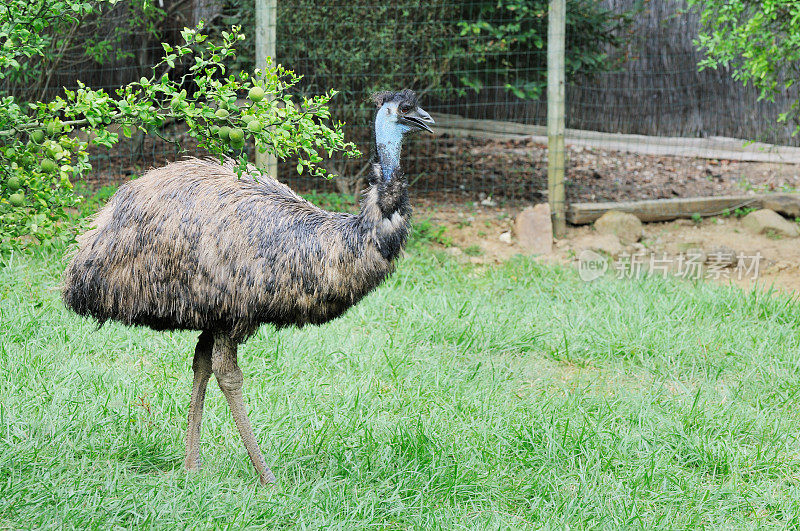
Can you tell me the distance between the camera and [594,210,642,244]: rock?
7.23m

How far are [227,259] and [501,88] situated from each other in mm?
5316

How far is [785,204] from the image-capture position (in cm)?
756

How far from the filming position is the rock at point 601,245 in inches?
269

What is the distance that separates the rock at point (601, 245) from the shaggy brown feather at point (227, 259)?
12.9ft

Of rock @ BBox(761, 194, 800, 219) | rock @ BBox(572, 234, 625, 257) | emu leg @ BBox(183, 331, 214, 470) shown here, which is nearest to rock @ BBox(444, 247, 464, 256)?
rock @ BBox(572, 234, 625, 257)

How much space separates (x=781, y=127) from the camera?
8992 millimetres

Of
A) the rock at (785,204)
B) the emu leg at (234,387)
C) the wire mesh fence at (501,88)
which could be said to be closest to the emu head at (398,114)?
the emu leg at (234,387)

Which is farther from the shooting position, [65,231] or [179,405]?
[179,405]

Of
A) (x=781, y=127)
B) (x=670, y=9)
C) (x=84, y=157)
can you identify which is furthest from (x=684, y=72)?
(x=84, y=157)

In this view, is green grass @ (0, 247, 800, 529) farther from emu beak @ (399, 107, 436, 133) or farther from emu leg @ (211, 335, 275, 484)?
emu beak @ (399, 107, 436, 133)

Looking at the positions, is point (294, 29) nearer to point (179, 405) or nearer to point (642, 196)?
point (642, 196)

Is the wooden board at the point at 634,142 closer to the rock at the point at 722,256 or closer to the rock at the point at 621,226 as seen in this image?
the rock at the point at 621,226

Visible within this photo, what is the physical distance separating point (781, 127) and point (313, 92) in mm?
5000

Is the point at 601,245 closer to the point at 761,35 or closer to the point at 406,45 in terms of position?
the point at 761,35
